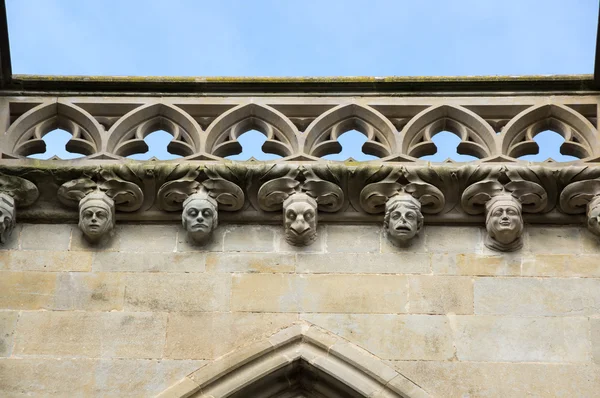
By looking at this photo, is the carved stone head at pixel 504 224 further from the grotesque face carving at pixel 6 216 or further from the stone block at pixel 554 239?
the grotesque face carving at pixel 6 216

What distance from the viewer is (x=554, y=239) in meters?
10.2

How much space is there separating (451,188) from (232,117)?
5.21 ft

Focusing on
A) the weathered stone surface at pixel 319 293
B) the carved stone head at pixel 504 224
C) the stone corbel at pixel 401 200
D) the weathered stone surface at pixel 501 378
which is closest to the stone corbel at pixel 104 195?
the weathered stone surface at pixel 319 293

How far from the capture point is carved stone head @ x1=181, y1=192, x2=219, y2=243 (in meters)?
10.1

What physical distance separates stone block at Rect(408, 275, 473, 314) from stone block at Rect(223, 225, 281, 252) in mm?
916

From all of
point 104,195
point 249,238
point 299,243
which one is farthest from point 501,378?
point 104,195

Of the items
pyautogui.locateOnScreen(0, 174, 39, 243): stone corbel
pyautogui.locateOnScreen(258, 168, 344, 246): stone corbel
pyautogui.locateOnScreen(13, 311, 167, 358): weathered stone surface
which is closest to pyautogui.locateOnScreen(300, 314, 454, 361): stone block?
pyautogui.locateOnScreen(258, 168, 344, 246): stone corbel

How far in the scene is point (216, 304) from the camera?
9.85m

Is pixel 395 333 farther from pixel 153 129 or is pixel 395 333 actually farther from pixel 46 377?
pixel 153 129

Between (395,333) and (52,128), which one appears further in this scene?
(52,128)

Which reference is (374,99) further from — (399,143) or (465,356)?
(465,356)

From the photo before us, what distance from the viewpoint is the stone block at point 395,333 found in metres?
9.58

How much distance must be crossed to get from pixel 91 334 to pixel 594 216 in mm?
3128

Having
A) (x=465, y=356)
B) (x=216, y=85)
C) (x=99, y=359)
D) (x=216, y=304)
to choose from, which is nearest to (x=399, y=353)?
(x=465, y=356)
